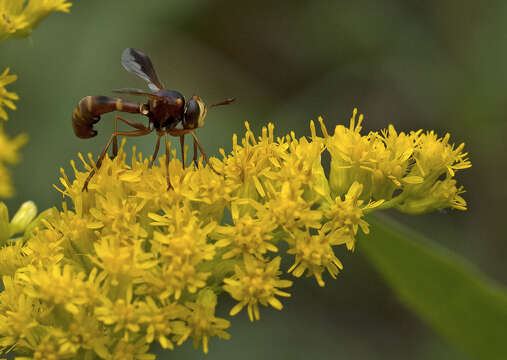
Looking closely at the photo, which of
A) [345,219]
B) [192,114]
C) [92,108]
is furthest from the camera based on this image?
[192,114]

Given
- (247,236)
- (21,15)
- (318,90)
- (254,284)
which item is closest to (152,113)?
(21,15)

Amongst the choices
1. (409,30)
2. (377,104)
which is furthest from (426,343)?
(409,30)

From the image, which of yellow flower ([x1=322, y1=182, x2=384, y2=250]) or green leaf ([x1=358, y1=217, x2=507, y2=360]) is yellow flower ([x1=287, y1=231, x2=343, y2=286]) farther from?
green leaf ([x1=358, y1=217, x2=507, y2=360])

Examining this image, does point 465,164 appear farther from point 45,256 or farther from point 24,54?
point 24,54

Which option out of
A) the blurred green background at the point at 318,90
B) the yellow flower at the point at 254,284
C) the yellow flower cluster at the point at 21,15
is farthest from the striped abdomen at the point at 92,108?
the blurred green background at the point at 318,90

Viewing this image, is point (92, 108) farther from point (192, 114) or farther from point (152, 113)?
point (192, 114)

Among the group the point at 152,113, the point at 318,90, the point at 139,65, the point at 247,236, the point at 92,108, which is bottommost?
the point at 247,236

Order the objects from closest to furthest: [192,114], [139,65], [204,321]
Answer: [204,321], [192,114], [139,65]

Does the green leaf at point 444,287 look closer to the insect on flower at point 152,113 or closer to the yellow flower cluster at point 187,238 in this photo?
the yellow flower cluster at point 187,238
